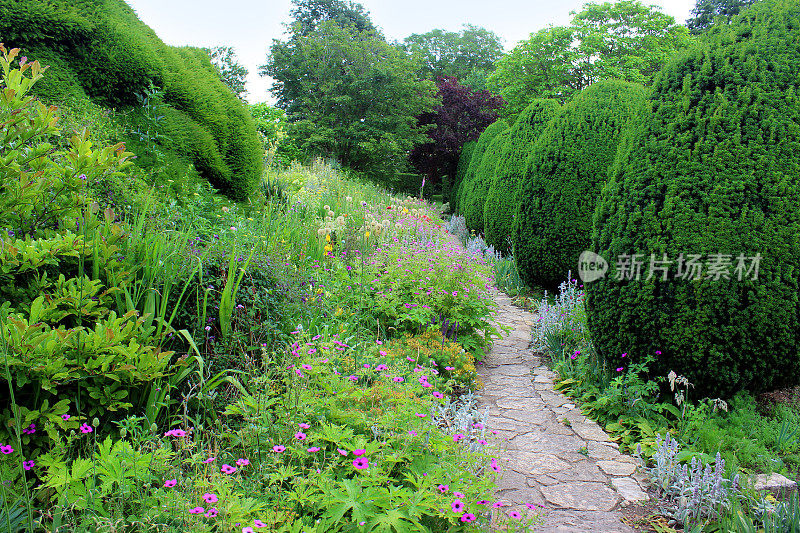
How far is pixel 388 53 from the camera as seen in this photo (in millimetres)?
20734

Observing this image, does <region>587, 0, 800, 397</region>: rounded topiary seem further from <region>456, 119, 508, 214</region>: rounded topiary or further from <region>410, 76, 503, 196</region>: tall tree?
<region>410, 76, 503, 196</region>: tall tree

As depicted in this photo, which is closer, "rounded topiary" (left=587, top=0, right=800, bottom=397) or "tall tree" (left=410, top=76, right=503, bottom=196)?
"rounded topiary" (left=587, top=0, right=800, bottom=397)

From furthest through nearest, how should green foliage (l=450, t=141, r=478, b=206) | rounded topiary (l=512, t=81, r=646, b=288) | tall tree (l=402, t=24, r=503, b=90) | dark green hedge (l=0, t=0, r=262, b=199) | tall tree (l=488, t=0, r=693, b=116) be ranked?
tall tree (l=402, t=24, r=503, b=90)
tall tree (l=488, t=0, r=693, b=116)
green foliage (l=450, t=141, r=478, b=206)
rounded topiary (l=512, t=81, r=646, b=288)
dark green hedge (l=0, t=0, r=262, b=199)

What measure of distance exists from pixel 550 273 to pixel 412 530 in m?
5.49

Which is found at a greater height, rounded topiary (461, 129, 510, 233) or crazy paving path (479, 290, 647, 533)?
rounded topiary (461, 129, 510, 233)

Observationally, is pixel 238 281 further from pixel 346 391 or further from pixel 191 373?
pixel 346 391

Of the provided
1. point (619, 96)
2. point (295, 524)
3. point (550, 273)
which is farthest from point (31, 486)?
point (619, 96)

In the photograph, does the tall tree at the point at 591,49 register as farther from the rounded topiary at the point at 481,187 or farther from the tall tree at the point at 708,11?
the rounded topiary at the point at 481,187

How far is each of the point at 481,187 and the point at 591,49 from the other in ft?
56.1

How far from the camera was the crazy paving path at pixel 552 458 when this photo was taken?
2609 millimetres

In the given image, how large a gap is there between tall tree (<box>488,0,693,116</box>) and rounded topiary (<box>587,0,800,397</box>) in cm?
2291

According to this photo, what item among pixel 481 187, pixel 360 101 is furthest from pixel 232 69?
pixel 481 187

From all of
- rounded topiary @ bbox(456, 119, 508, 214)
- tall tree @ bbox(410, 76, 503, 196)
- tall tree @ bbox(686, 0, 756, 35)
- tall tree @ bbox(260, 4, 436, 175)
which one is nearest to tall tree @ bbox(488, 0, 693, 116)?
tall tree @ bbox(686, 0, 756, 35)

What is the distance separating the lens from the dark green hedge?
14.1 ft
